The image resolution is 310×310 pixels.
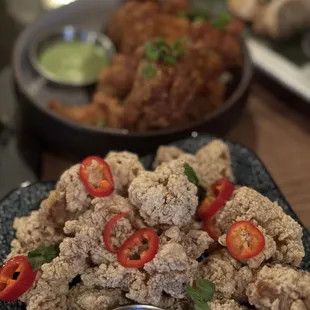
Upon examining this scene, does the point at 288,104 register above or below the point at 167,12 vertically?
below

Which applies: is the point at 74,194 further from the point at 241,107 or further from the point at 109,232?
the point at 241,107

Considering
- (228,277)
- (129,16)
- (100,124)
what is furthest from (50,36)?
(228,277)

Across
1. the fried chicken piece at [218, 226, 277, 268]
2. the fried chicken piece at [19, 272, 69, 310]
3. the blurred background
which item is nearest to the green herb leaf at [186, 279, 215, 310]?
the fried chicken piece at [218, 226, 277, 268]

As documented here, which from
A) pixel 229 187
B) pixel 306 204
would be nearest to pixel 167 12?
pixel 306 204

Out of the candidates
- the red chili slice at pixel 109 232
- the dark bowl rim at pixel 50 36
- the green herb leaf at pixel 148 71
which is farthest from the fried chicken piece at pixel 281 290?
the dark bowl rim at pixel 50 36

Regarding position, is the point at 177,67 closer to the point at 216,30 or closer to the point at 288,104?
the point at 216,30

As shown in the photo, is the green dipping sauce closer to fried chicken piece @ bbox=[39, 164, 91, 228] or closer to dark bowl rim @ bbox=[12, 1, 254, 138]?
dark bowl rim @ bbox=[12, 1, 254, 138]
